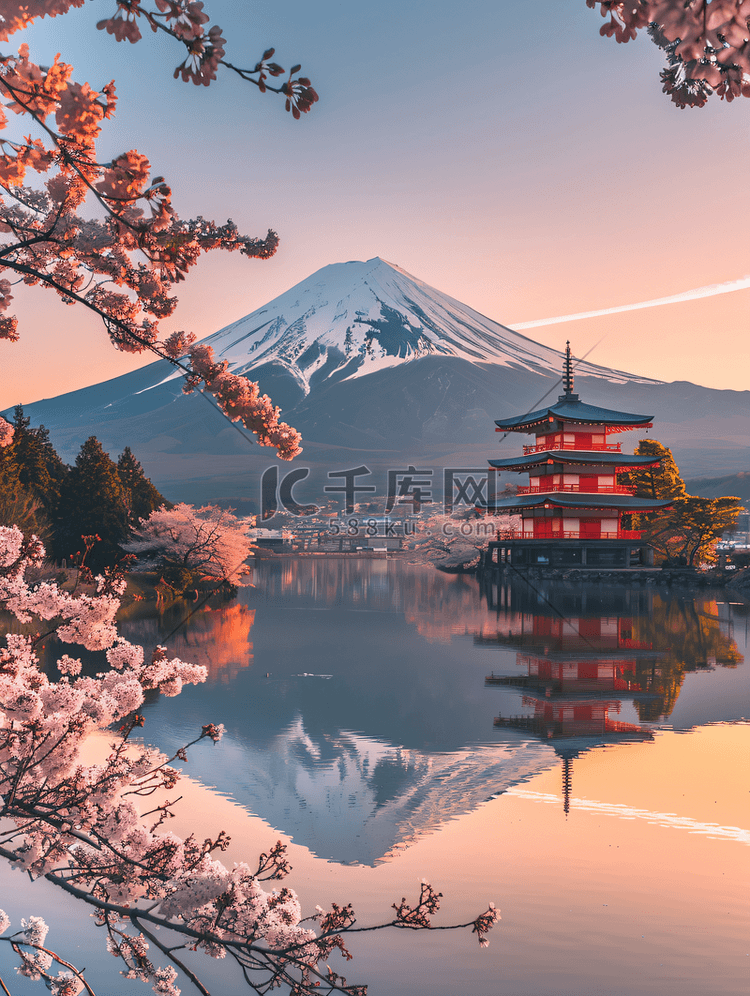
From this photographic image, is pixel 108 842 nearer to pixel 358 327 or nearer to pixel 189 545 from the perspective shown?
pixel 189 545

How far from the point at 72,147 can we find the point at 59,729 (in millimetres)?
2021

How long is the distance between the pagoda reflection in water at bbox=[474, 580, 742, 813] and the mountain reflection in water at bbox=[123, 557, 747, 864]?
5cm

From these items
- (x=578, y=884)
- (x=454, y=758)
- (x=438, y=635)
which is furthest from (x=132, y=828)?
(x=438, y=635)

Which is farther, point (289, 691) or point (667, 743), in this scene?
point (289, 691)

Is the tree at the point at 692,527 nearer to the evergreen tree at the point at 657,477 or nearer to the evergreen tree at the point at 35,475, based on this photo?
the evergreen tree at the point at 657,477

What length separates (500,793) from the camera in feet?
24.7

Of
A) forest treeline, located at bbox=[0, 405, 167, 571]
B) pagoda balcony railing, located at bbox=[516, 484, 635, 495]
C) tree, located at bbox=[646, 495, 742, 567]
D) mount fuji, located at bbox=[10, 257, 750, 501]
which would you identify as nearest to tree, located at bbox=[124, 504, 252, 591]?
forest treeline, located at bbox=[0, 405, 167, 571]

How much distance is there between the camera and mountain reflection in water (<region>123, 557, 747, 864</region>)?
7.62m

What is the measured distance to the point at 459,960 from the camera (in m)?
4.49

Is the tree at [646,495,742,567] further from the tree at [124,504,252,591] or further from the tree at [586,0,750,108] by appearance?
the tree at [586,0,750,108]

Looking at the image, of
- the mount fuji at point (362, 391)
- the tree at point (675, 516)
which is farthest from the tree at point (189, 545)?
the mount fuji at point (362, 391)

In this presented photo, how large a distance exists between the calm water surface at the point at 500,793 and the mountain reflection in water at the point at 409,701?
5cm

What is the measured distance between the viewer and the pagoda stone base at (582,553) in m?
38.5

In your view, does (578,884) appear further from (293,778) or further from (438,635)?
(438,635)
